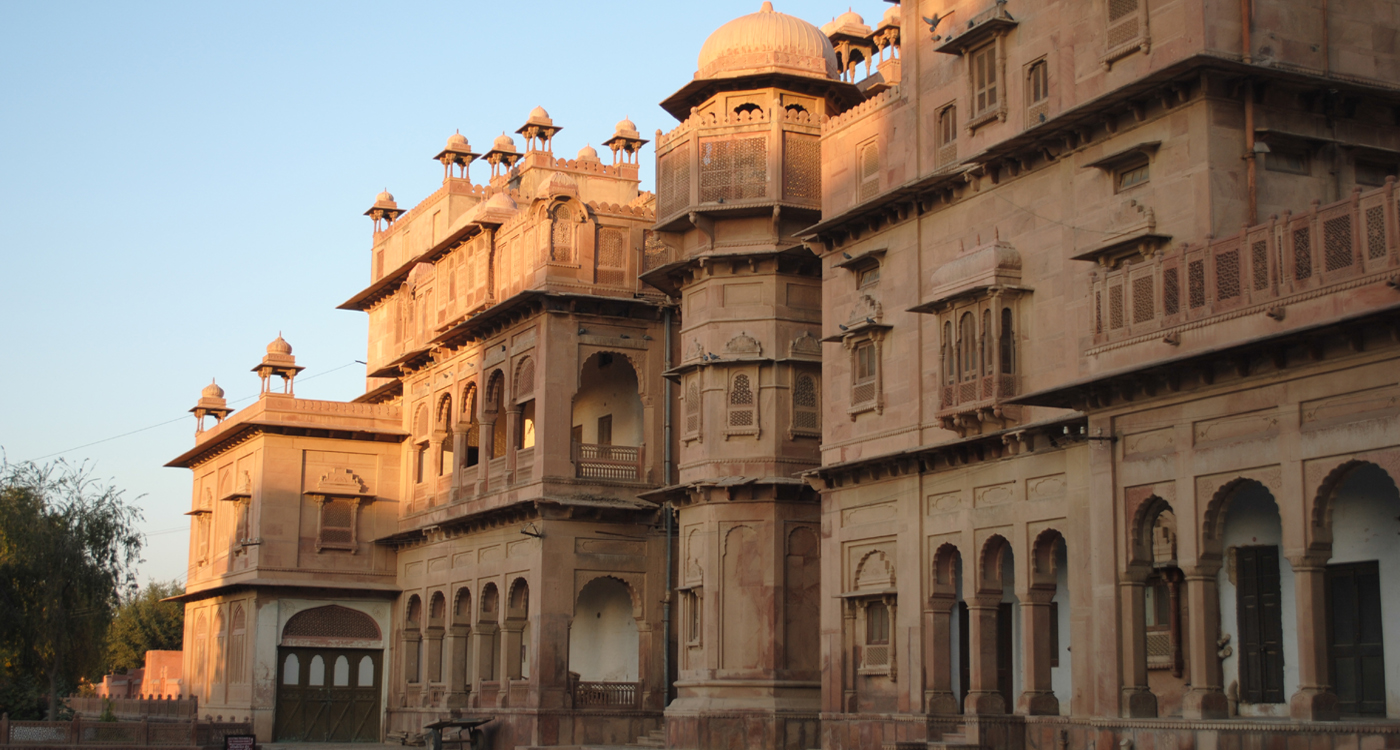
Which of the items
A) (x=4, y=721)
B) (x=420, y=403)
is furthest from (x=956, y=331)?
(x=420, y=403)

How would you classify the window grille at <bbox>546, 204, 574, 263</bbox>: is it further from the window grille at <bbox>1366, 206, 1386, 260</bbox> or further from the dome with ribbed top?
the window grille at <bbox>1366, 206, 1386, 260</bbox>

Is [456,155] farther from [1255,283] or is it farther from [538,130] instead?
[1255,283]

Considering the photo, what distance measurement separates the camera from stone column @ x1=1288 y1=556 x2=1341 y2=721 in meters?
16.1

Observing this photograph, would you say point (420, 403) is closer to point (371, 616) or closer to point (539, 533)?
point (371, 616)

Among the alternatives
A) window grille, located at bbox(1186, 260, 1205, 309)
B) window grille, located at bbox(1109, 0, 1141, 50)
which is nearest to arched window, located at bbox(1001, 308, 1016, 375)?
window grille, located at bbox(1109, 0, 1141, 50)

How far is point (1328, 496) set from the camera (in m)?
16.5

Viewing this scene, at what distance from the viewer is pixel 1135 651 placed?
18.9 m

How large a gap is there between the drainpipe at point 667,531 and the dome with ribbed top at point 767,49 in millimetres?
6237

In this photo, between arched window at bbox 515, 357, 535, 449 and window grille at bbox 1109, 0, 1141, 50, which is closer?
window grille at bbox 1109, 0, 1141, 50

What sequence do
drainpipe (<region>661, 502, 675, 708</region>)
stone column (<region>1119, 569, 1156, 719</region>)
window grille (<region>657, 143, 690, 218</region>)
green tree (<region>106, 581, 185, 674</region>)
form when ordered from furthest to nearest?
1. green tree (<region>106, 581, 185, 674</region>)
2. drainpipe (<region>661, 502, 675, 708</region>)
3. window grille (<region>657, 143, 690, 218</region>)
4. stone column (<region>1119, 569, 1156, 719</region>)

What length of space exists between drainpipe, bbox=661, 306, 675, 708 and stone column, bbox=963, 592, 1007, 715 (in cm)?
1151

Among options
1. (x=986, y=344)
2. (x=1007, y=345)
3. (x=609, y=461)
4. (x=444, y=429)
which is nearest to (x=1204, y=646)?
(x=1007, y=345)

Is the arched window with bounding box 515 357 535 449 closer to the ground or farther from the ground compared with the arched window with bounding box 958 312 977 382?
farther from the ground

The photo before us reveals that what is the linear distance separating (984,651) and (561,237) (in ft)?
52.5
